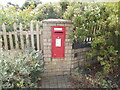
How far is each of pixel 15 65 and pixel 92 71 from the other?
227 centimetres

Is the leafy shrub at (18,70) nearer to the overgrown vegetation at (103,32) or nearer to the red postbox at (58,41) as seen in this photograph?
the red postbox at (58,41)

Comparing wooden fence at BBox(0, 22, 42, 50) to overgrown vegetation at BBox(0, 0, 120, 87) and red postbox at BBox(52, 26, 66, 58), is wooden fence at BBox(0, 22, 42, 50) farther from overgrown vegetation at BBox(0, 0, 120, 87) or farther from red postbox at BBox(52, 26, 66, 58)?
overgrown vegetation at BBox(0, 0, 120, 87)

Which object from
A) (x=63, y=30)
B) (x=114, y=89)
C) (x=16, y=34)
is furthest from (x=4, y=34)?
(x=114, y=89)

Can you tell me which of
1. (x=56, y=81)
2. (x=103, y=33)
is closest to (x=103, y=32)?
(x=103, y=33)

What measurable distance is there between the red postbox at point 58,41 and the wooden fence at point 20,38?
0.61 m

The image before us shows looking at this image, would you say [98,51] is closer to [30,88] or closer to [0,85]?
[30,88]

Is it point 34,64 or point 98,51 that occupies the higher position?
point 98,51

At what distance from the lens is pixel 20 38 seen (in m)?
3.60

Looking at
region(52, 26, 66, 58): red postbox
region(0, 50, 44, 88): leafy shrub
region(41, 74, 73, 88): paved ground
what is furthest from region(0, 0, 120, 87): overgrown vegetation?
region(0, 50, 44, 88): leafy shrub

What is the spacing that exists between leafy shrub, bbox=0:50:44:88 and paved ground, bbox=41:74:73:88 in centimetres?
41

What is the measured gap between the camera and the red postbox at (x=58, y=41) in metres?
3.18

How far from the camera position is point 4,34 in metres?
3.54

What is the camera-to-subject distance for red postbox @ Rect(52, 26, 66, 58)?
3.18 meters

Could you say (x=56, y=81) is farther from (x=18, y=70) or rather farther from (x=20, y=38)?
(x=20, y=38)
